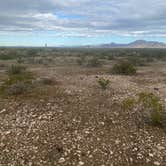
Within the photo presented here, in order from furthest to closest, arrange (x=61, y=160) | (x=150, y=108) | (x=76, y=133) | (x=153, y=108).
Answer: (x=150, y=108) < (x=153, y=108) < (x=76, y=133) < (x=61, y=160)

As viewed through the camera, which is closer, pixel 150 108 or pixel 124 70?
pixel 150 108

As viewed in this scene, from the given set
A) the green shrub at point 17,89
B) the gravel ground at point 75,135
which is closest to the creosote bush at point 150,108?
the gravel ground at point 75,135

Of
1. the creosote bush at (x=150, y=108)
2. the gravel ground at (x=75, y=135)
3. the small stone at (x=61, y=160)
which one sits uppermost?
the creosote bush at (x=150, y=108)

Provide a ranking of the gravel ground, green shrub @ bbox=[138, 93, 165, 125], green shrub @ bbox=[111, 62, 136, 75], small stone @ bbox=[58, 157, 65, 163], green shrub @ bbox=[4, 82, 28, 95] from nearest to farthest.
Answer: small stone @ bbox=[58, 157, 65, 163]
the gravel ground
green shrub @ bbox=[138, 93, 165, 125]
green shrub @ bbox=[4, 82, 28, 95]
green shrub @ bbox=[111, 62, 136, 75]

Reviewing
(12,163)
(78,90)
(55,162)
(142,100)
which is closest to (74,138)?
(55,162)

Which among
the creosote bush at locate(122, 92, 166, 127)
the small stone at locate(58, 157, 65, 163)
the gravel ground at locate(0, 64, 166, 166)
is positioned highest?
the creosote bush at locate(122, 92, 166, 127)

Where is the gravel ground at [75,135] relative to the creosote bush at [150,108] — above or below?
below

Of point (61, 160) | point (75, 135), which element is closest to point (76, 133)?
point (75, 135)

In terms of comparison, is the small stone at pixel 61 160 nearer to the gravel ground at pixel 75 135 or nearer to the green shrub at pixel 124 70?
the gravel ground at pixel 75 135

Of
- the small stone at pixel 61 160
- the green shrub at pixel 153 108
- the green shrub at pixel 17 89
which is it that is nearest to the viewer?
the small stone at pixel 61 160

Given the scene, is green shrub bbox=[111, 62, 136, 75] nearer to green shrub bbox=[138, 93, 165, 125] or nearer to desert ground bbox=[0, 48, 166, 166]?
desert ground bbox=[0, 48, 166, 166]

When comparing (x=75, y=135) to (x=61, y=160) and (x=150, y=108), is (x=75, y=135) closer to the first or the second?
(x=61, y=160)

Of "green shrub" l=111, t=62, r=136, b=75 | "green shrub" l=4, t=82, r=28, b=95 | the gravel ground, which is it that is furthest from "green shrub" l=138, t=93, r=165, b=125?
"green shrub" l=111, t=62, r=136, b=75

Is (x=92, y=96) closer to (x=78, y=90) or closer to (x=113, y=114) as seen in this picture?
(x=78, y=90)
